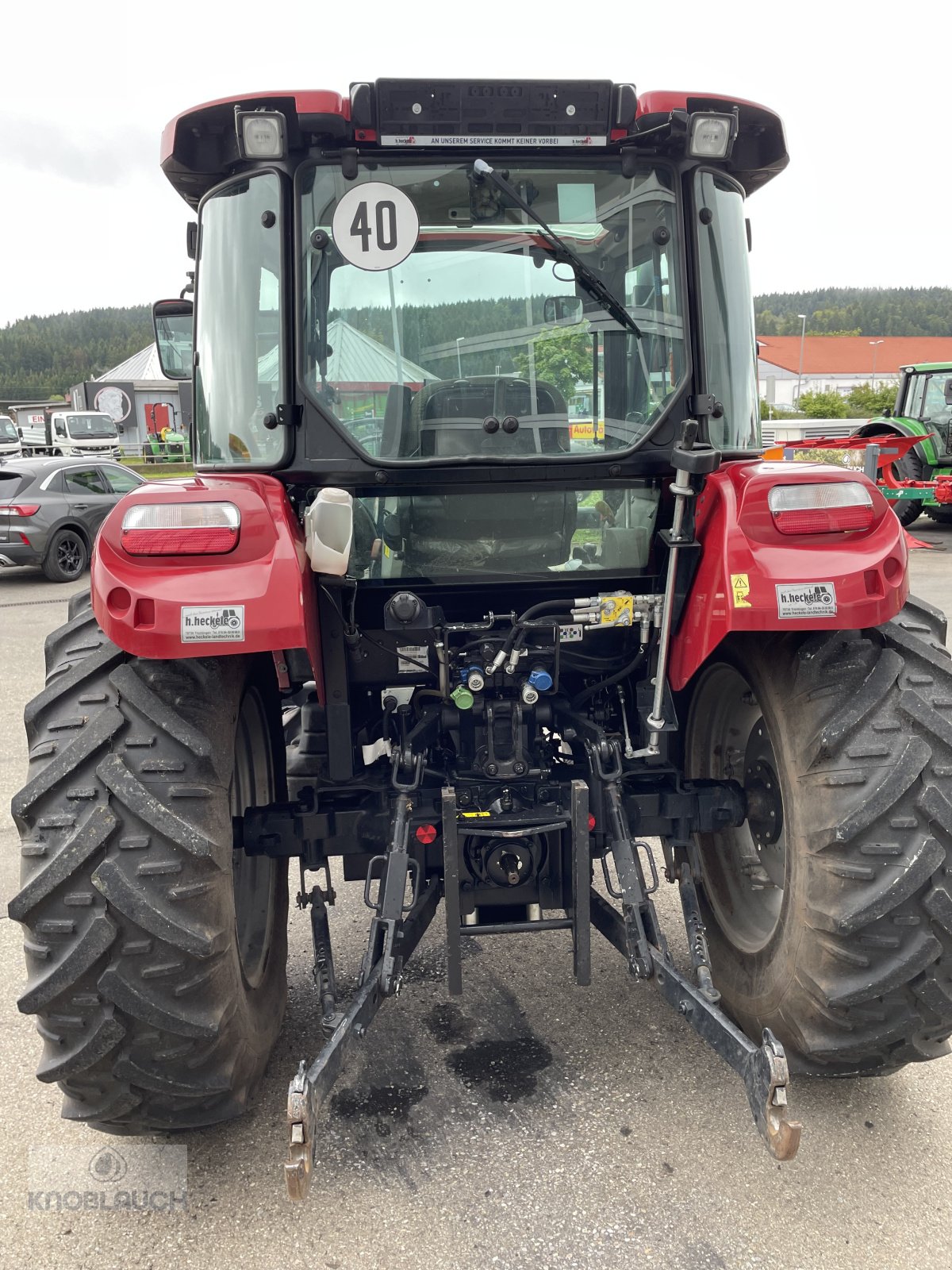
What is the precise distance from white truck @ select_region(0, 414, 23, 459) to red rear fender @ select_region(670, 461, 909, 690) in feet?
106

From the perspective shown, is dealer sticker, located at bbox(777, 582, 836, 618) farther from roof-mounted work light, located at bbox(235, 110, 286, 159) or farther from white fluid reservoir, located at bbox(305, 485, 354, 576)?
roof-mounted work light, located at bbox(235, 110, 286, 159)

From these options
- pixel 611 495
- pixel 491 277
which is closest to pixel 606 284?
pixel 491 277

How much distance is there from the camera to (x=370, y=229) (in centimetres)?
275

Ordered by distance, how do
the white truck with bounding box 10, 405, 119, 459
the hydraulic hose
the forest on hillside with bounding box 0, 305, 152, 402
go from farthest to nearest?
the forest on hillside with bounding box 0, 305, 152, 402, the white truck with bounding box 10, 405, 119, 459, the hydraulic hose

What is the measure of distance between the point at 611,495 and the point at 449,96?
3.74ft

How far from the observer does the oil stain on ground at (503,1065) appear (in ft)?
9.64

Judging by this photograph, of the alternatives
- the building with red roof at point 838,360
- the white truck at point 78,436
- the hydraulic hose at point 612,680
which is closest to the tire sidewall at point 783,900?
the hydraulic hose at point 612,680

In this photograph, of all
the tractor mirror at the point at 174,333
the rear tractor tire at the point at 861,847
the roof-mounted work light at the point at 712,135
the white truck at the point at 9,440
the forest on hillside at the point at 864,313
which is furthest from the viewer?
the forest on hillside at the point at 864,313

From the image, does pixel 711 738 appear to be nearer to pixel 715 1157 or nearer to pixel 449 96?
pixel 715 1157

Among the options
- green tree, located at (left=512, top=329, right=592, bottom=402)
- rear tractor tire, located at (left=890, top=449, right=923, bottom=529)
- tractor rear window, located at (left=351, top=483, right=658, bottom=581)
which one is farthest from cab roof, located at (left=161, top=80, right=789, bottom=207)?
rear tractor tire, located at (left=890, top=449, right=923, bottom=529)

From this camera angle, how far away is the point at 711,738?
11.5 feet

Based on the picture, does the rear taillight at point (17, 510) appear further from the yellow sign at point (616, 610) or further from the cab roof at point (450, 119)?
the yellow sign at point (616, 610)

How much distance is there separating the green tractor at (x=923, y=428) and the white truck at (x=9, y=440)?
25.5m

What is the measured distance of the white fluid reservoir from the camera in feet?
8.40
